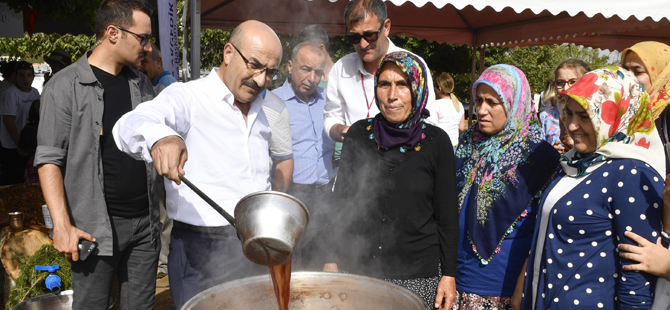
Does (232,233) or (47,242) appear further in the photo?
(47,242)

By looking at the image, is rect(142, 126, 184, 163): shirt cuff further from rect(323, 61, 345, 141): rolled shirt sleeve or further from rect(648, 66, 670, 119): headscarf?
rect(648, 66, 670, 119): headscarf

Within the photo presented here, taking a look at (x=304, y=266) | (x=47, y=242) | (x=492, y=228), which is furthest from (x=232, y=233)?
(x=47, y=242)

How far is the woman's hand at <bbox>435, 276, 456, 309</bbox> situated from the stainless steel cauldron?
1.67 feet

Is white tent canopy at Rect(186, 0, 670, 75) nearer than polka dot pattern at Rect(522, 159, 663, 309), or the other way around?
polka dot pattern at Rect(522, 159, 663, 309)

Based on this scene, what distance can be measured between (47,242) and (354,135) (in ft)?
9.99

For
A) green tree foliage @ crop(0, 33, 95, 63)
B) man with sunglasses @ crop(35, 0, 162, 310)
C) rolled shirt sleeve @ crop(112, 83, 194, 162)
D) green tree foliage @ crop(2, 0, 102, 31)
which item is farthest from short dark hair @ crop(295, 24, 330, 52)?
A: green tree foliage @ crop(0, 33, 95, 63)

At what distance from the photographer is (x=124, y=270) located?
265 cm

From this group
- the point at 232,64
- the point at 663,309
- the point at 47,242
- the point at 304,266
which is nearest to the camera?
the point at 663,309

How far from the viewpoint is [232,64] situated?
2.19 metres

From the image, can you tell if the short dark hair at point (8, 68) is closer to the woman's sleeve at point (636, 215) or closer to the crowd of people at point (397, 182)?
the crowd of people at point (397, 182)

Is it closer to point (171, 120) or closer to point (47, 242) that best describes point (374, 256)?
point (171, 120)

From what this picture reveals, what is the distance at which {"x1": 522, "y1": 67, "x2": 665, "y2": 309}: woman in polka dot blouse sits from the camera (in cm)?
174

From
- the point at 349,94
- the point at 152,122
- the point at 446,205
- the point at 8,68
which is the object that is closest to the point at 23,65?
the point at 8,68

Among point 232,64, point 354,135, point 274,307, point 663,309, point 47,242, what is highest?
point 232,64
